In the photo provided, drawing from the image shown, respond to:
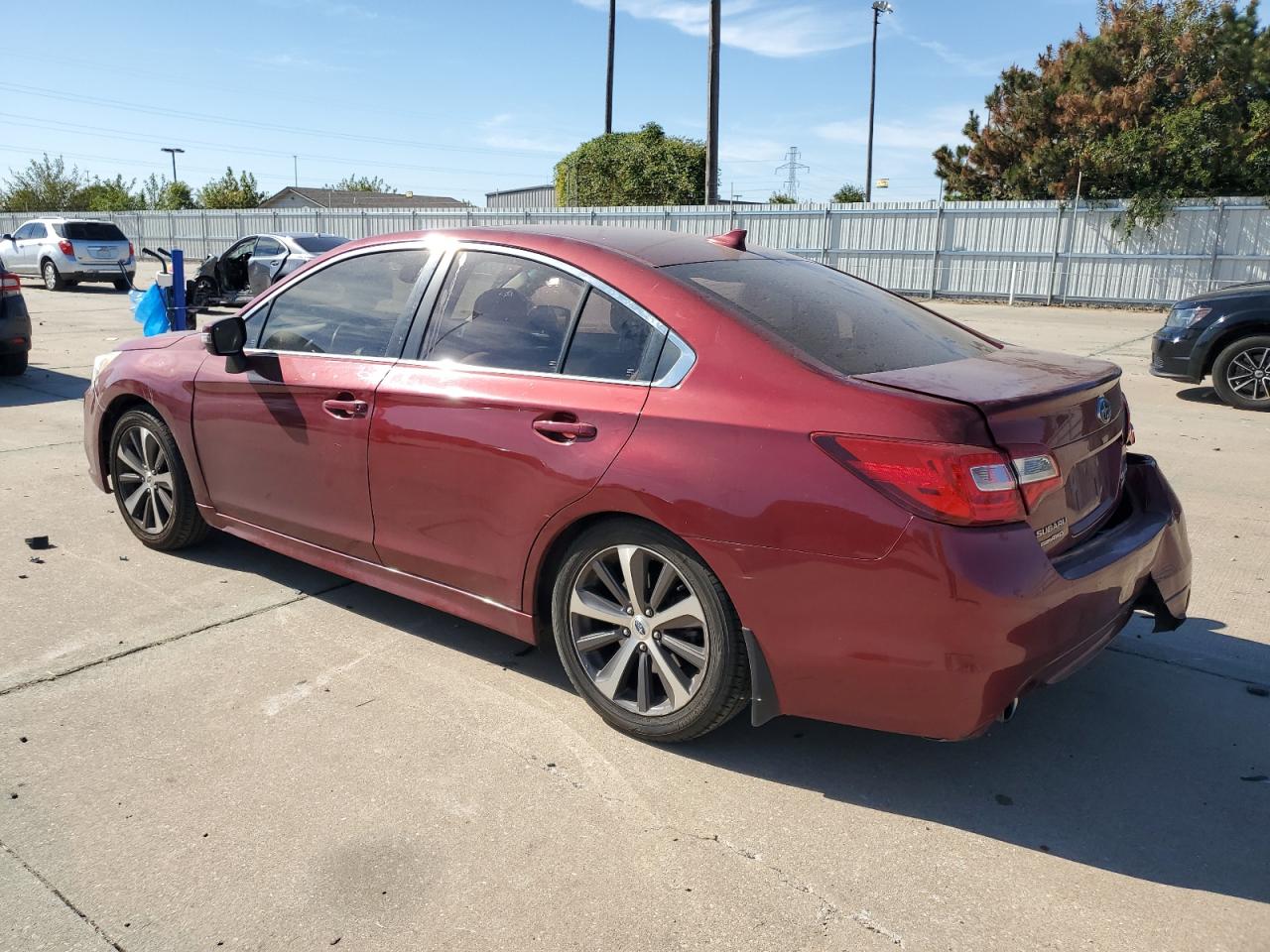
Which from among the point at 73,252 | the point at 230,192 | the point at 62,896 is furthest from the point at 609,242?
the point at 230,192

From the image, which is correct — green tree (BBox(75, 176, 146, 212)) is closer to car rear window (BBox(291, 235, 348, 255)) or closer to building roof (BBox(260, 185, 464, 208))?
building roof (BBox(260, 185, 464, 208))

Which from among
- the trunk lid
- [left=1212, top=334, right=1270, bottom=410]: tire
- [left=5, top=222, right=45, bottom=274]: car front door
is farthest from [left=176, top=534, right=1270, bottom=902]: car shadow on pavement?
[left=5, top=222, right=45, bottom=274]: car front door

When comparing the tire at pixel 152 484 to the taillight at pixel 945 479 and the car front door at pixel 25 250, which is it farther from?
the car front door at pixel 25 250

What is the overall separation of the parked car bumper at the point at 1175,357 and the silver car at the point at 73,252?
2148 cm

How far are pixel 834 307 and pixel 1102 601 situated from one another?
1.31 meters

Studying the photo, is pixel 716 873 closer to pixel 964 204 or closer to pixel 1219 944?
pixel 1219 944

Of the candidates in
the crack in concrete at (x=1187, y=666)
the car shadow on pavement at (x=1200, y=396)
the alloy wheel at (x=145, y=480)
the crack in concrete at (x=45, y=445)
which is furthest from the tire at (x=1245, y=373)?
the crack in concrete at (x=45, y=445)

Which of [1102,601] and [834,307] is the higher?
[834,307]

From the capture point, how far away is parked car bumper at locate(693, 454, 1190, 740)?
2664mm

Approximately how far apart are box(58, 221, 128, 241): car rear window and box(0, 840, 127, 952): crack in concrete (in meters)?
24.5

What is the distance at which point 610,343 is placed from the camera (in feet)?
11.0

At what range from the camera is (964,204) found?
24.0m

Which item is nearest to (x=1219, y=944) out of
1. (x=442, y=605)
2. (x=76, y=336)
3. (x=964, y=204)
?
(x=442, y=605)

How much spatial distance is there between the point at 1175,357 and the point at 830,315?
25.8 ft
